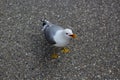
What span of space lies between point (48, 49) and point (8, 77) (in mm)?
600

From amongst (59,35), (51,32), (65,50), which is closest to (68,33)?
(59,35)

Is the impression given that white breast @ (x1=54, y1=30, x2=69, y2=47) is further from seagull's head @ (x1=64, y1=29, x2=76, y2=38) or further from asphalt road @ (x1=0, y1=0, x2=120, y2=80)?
asphalt road @ (x1=0, y1=0, x2=120, y2=80)

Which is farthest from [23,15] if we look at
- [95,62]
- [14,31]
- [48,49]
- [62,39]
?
[95,62]

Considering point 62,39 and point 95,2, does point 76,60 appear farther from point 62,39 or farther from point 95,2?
point 95,2

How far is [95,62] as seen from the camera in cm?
303

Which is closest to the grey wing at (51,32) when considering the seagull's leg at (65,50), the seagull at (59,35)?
the seagull at (59,35)

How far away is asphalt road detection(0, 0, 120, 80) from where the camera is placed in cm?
298

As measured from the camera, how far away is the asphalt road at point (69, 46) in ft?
9.78

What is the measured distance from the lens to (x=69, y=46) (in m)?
3.21

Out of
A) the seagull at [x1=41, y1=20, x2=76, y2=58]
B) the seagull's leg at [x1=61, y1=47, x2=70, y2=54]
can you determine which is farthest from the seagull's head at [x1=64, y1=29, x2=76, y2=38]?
the seagull's leg at [x1=61, y1=47, x2=70, y2=54]

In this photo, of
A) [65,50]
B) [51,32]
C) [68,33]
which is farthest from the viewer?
[65,50]

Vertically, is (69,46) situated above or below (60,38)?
below

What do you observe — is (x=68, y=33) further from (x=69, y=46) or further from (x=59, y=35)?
(x=69, y=46)

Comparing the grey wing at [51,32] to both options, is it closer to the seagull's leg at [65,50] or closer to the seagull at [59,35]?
the seagull at [59,35]
